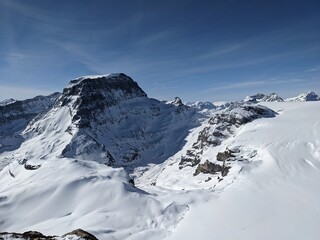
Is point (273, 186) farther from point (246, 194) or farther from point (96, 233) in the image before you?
point (96, 233)

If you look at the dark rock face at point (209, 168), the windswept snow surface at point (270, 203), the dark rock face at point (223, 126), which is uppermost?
the dark rock face at point (223, 126)

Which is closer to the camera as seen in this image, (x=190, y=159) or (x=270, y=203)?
(x=270, y=203)

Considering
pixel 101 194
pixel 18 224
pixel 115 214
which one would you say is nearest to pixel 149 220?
pixel 115 214

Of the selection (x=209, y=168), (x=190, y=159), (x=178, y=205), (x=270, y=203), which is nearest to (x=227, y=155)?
(x=209, y=168)

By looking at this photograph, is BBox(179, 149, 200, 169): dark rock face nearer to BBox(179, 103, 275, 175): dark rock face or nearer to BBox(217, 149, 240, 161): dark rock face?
BBox(179, 103, 275, 175): dark rock face

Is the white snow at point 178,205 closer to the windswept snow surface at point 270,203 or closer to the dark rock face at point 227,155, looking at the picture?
the windswept snow surface at point 270,203

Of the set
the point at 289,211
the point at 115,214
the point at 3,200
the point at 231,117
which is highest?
the point at 231,117

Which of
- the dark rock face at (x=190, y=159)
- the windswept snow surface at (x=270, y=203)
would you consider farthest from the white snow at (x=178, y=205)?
the dark rock face at (x=190, y=159)

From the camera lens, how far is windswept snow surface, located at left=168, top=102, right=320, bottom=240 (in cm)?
3538

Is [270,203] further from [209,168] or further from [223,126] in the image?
[223,126]

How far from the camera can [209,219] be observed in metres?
39.2

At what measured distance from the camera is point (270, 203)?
43.1 metres

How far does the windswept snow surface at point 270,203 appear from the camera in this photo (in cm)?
3538

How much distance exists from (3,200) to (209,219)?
33.9 m
